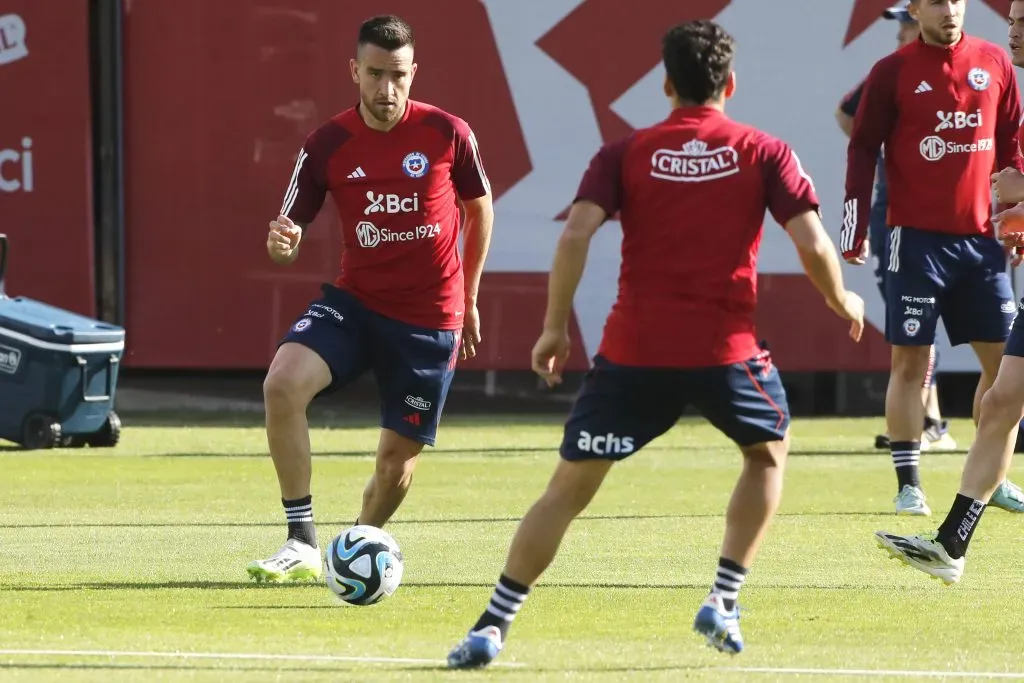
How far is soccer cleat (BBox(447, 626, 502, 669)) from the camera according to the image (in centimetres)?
559

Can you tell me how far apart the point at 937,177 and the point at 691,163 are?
4013 millimetres

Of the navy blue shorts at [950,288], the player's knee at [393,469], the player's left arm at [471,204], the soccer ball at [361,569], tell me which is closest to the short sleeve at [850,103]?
the navy blue shorts at [950,288]

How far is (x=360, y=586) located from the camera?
670 cm

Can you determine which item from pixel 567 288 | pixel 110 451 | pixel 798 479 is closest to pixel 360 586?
pixel 567 288

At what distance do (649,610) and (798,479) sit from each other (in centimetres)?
500

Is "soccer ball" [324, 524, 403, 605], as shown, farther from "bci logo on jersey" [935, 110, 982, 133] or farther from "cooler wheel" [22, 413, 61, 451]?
"cooler wheel" [22, 413, 61, 451]

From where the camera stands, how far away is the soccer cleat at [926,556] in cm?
714

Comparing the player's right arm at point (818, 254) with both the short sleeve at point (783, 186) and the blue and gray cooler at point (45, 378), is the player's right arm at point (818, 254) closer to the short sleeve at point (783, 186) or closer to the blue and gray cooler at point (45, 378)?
the short sleeve at point (783, 186)

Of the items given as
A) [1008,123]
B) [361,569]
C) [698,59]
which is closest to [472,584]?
[361,569]

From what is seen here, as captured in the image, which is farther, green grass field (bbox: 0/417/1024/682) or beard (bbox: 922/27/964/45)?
beard (bbox: 922/27/964/45)

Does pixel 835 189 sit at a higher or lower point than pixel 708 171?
lower

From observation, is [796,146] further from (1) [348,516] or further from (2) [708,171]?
(2) [708,171]

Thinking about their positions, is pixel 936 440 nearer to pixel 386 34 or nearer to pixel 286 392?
pixel 386 34

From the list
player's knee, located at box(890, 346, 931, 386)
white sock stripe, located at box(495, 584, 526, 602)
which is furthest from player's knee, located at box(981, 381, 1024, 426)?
white sock stripe, located at box(495, 584, 526, 602)
